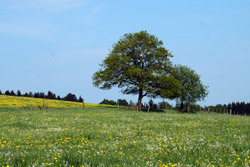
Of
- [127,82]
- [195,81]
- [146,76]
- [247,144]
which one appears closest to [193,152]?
[247,144]

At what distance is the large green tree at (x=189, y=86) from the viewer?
216ft

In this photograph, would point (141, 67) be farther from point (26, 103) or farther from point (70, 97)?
point (70, 97)

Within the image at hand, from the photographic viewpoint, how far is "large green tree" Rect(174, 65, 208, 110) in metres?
65.7

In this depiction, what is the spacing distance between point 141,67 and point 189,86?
65.5 ft

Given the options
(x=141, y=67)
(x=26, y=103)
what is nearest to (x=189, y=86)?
(x=141, y=67)

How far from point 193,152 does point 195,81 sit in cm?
6083

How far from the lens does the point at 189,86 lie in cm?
6644

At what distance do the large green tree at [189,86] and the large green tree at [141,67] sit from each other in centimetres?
1134

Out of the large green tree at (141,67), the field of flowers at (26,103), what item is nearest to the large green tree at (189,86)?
the large green tree at (141,67)

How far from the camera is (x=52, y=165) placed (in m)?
7.42

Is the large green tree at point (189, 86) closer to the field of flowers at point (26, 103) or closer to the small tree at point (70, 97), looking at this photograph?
the field of flowers at point (26, 103)

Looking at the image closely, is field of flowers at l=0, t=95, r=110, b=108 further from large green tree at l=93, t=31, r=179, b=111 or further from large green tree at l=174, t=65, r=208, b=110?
large green tree at l=174, t=65, r=208, b=110

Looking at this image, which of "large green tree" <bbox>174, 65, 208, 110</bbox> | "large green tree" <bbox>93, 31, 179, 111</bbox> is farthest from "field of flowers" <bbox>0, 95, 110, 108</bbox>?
"large green tree" <bbox>174, 65, 208, 110</bbox>

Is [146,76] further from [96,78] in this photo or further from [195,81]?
[195,81]
